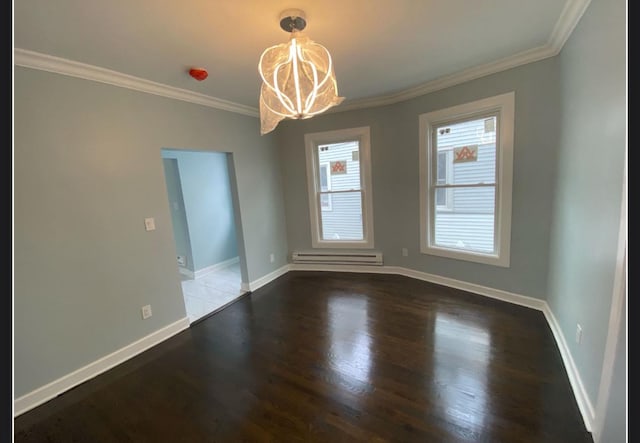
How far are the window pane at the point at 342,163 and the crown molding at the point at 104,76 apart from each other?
4.89 feet

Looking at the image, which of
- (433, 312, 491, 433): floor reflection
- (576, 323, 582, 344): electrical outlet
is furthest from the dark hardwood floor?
(576, 323, 582, 344): electrical outlet

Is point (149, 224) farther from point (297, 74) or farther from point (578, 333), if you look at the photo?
point (578, 333)

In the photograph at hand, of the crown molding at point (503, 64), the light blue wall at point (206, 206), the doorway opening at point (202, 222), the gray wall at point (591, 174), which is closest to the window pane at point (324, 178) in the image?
the crown molding at point (503, 64)

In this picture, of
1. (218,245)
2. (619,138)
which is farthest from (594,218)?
(218,245)

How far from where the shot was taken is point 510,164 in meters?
2.62

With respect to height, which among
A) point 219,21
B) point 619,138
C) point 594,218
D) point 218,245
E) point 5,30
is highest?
point 219,21

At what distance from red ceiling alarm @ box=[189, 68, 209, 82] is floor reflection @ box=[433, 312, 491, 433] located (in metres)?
2.99

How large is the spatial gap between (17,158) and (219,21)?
1.62m

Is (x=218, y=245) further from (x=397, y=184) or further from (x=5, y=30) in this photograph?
(x=5, y=30)

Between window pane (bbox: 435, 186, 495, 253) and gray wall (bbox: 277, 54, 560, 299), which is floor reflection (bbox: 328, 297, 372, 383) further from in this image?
window pane (bbox: 435, 186, 495, 253)

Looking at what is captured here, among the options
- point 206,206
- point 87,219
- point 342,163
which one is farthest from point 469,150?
point 206,206

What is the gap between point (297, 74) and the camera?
1522 millimetres

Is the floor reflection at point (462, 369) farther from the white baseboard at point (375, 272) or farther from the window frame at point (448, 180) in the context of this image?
the window frame at point (448, 180)

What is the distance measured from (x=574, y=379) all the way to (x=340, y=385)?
4.87ft
